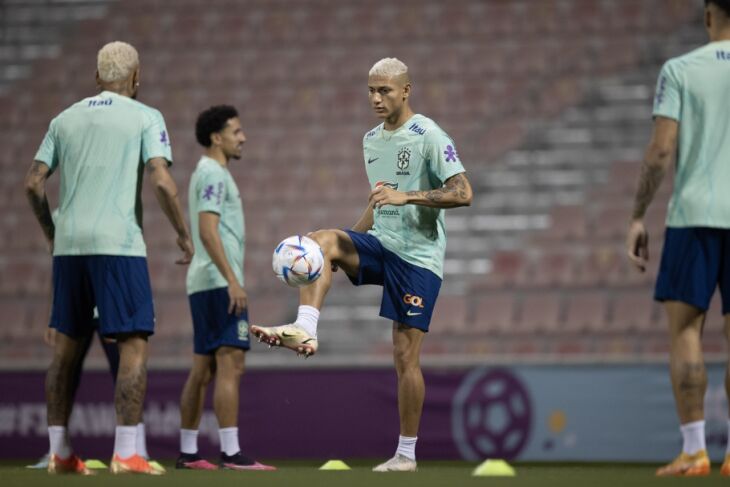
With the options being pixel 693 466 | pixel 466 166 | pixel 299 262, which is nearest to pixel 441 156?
pixel 299 262

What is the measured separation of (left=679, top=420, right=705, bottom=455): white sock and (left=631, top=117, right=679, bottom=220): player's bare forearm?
1045 millimetres

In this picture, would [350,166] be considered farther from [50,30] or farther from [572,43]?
[50,30]

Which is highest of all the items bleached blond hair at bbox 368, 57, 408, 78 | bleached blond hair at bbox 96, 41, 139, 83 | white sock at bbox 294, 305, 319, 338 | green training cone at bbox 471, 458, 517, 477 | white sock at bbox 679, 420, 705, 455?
bleached blond hair at bbox 368, 57, 408, 78

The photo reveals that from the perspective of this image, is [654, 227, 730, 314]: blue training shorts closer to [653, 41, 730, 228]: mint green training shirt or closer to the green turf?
[653, 41, 730, 228]: mint green training shirt

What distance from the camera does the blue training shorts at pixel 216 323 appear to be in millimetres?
7902

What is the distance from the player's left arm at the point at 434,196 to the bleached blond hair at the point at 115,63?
1501mm

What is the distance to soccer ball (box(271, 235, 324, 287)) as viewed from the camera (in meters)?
6.46

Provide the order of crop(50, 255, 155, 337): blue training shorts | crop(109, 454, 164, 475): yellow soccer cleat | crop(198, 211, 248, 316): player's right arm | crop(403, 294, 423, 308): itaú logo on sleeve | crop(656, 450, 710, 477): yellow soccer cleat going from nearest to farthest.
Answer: crop(656, 450, 710, 477): yellow soccer cleat → crop(109, 454, 164, 475): yellow soccer cleat → crop(50, 255, 155, 337): blue training shorts → crop(403, 294, 423, 308): itaú logo on sleeve → crop(198, 211, 248, 316): player's right arm

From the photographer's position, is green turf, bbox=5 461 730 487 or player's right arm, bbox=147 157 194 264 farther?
player's right arm, bbox=147 157 194 264

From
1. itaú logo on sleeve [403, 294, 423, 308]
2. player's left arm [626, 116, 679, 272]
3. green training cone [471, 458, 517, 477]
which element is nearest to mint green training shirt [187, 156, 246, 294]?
itaú logo on sleeve [403, 294, 423, 308]

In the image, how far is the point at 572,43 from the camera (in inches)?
671

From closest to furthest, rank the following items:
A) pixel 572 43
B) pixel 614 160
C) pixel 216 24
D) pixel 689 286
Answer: pixel 689 286
pixel 614 160
pixel 572 43
pixel 216 24

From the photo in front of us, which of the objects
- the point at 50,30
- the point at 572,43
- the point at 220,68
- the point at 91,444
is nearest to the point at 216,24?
the point at 220,68

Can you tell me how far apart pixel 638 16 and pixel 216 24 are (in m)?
6.47
